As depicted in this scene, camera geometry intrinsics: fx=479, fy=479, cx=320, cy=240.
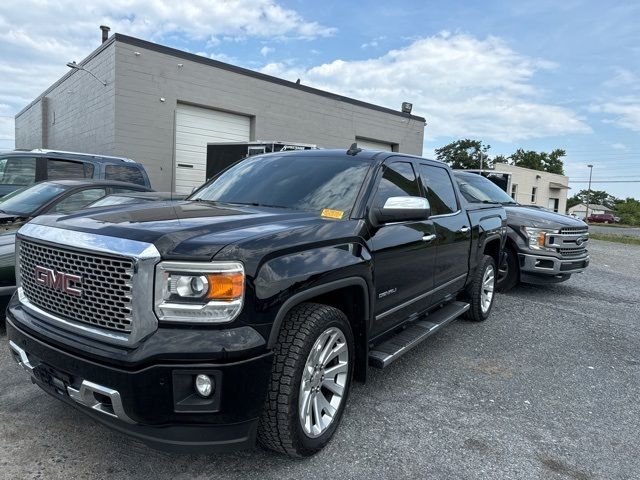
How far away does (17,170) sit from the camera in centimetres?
835

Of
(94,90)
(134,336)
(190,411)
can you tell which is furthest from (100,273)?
(94,90)

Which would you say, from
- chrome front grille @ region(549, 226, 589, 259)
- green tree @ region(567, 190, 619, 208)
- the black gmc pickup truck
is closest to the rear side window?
the black gmc pickup truck

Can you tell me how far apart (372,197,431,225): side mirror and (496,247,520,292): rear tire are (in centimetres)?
483

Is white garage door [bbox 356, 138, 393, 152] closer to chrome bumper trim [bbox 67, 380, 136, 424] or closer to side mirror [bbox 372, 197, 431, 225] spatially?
side mirror [bbox 372, 197, 431, 225]

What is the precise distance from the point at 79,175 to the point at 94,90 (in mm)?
8920

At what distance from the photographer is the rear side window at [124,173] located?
8.35m

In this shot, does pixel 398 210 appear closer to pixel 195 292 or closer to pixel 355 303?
pixel 355 303

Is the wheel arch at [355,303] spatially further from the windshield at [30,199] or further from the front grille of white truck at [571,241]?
the front grille of white truck at [571,241]

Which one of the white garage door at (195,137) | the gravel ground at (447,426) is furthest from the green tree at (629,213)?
the gravel ground at (447,426)

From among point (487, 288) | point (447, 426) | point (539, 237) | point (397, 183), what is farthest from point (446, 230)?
point (539, 237)

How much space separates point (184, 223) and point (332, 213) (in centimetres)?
102

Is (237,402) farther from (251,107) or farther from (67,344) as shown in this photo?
(251,107)

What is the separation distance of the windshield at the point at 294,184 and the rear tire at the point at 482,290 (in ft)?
8.86

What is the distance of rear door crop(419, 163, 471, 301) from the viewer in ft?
14.4
